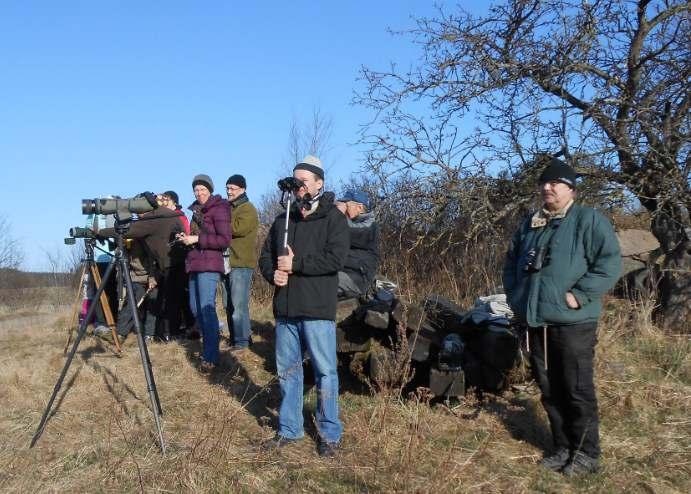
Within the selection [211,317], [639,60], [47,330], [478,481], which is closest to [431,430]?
[478,481]

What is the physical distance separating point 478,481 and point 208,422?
188 cm

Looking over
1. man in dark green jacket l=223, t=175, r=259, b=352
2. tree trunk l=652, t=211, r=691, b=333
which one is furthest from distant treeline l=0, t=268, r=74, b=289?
tree trunk l=652, t=211, r=691, b=333

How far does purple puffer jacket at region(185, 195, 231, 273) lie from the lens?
6012 mm

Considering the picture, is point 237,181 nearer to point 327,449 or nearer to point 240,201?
point 240,201

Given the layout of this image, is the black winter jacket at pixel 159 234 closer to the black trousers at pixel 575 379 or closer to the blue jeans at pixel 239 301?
the blue jeans at pixel 239 301

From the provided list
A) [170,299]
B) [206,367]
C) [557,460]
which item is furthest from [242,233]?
[557,460]

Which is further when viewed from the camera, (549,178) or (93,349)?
(93,349)

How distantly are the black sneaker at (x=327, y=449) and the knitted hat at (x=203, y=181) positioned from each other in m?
3.32

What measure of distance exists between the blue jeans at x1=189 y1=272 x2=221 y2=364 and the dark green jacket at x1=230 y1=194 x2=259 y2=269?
316 millimetres

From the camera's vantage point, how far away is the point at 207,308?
19.7ft

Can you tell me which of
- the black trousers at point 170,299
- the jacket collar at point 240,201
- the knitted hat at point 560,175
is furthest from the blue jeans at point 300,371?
the black trousers at point 170,299

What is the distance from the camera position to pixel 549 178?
157 inches

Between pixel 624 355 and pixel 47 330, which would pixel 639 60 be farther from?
pixel 47 330

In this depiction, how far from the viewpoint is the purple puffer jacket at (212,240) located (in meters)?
6.01
